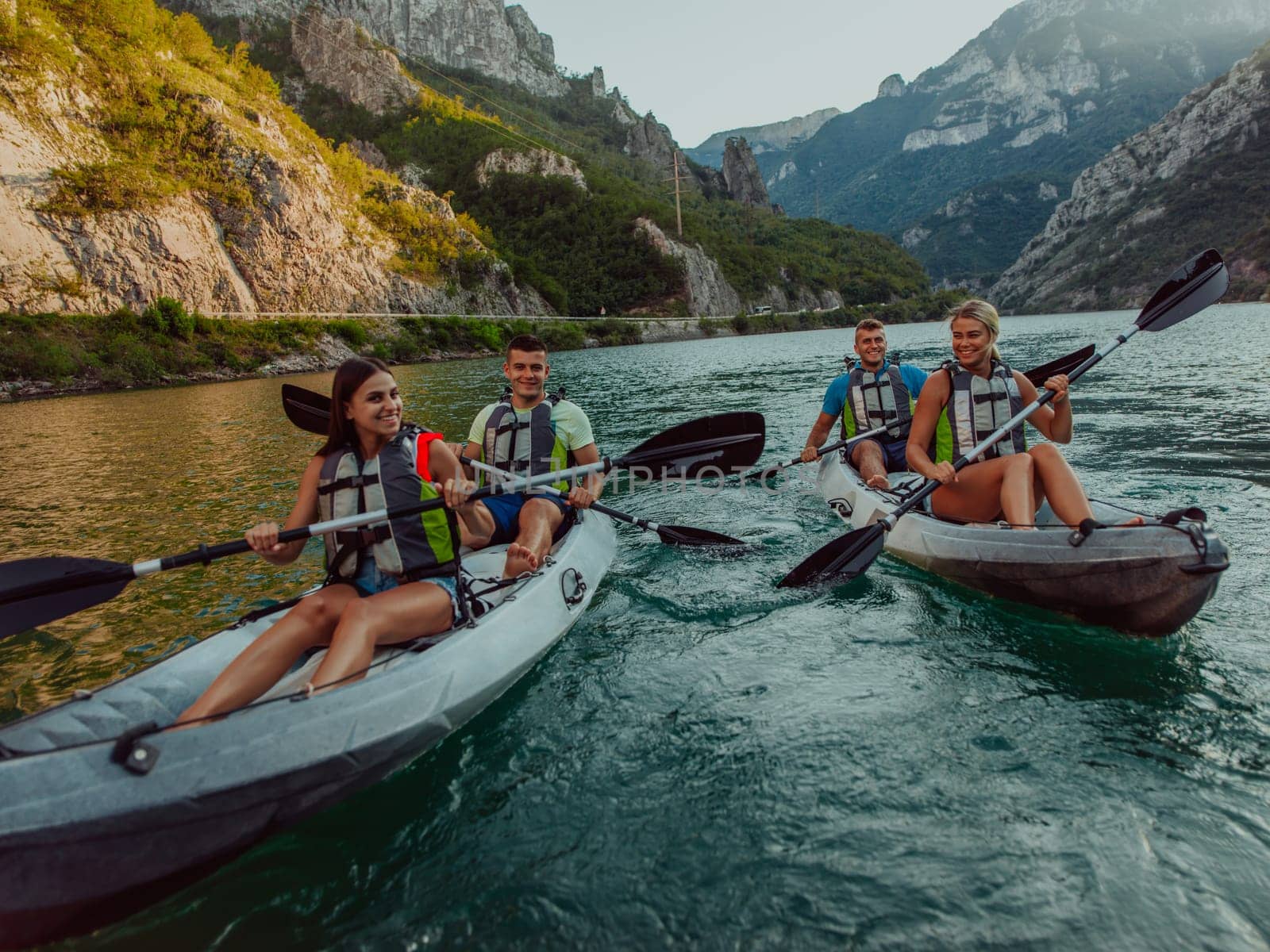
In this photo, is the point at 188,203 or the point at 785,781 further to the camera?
the point at 188,203

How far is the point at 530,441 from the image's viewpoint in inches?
219

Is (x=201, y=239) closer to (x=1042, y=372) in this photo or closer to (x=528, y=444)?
(x=528, y=444)

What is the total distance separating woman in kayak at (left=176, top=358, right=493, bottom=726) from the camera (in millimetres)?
3371

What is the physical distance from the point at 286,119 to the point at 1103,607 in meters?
59.6

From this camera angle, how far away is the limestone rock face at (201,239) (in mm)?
29125

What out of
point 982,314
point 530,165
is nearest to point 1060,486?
point 982,314

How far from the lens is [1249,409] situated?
11328 mm

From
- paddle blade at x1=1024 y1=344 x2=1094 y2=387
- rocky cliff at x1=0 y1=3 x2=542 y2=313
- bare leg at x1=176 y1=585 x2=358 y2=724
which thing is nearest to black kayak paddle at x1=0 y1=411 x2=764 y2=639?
bare leg at x1=176 y1=585 x2=358 y2=724

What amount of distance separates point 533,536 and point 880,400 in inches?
174

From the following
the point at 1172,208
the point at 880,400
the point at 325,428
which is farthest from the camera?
the point at 1172,208

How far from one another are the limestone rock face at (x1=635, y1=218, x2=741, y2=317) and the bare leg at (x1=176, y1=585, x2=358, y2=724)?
72536 millimetres

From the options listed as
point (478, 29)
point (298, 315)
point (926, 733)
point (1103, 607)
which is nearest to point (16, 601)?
point (926, 733)

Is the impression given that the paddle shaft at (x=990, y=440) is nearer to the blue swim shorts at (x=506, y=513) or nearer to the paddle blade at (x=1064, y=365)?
the paddle blade at (x=1064, y=365)

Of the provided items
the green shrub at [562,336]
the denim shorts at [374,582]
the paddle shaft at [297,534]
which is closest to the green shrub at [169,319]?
the green shrub at [562,336]
